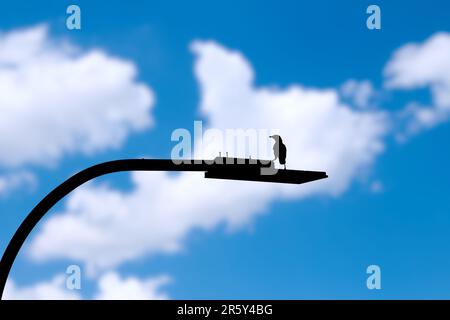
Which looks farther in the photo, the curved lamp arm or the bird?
the bird

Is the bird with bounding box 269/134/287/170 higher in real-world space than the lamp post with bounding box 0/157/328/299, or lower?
higher

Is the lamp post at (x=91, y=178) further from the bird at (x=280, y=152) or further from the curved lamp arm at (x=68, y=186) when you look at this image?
the bird at (x=280, y=152)

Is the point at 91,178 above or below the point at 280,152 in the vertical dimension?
below

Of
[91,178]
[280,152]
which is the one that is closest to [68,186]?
[91,178]

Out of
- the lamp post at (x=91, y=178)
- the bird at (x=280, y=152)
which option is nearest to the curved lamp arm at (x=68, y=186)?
the lamp post at (x=91, y=178)

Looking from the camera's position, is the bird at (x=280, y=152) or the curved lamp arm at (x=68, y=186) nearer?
the curved lamp arm at (x=68, y=186)

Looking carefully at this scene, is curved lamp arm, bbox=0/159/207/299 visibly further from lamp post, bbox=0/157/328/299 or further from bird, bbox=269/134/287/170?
bird, bbox=269/134/287/170

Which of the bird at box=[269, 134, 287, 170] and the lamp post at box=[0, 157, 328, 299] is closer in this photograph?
the lamp post at box=[0, 157, 328, 299]

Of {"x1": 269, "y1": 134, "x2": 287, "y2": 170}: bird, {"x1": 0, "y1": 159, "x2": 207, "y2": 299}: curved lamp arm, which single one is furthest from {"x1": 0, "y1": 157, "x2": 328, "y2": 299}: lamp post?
{"x1": 269, "y1": 134, "x2": 287, "y2": 170}: bird

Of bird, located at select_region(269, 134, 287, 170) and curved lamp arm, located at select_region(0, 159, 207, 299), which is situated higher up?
bird, located at select_region(269, 134, 287, 170)

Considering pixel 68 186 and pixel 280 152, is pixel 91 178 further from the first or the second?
pixel 280 152

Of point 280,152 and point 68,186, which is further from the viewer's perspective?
point 280,152
